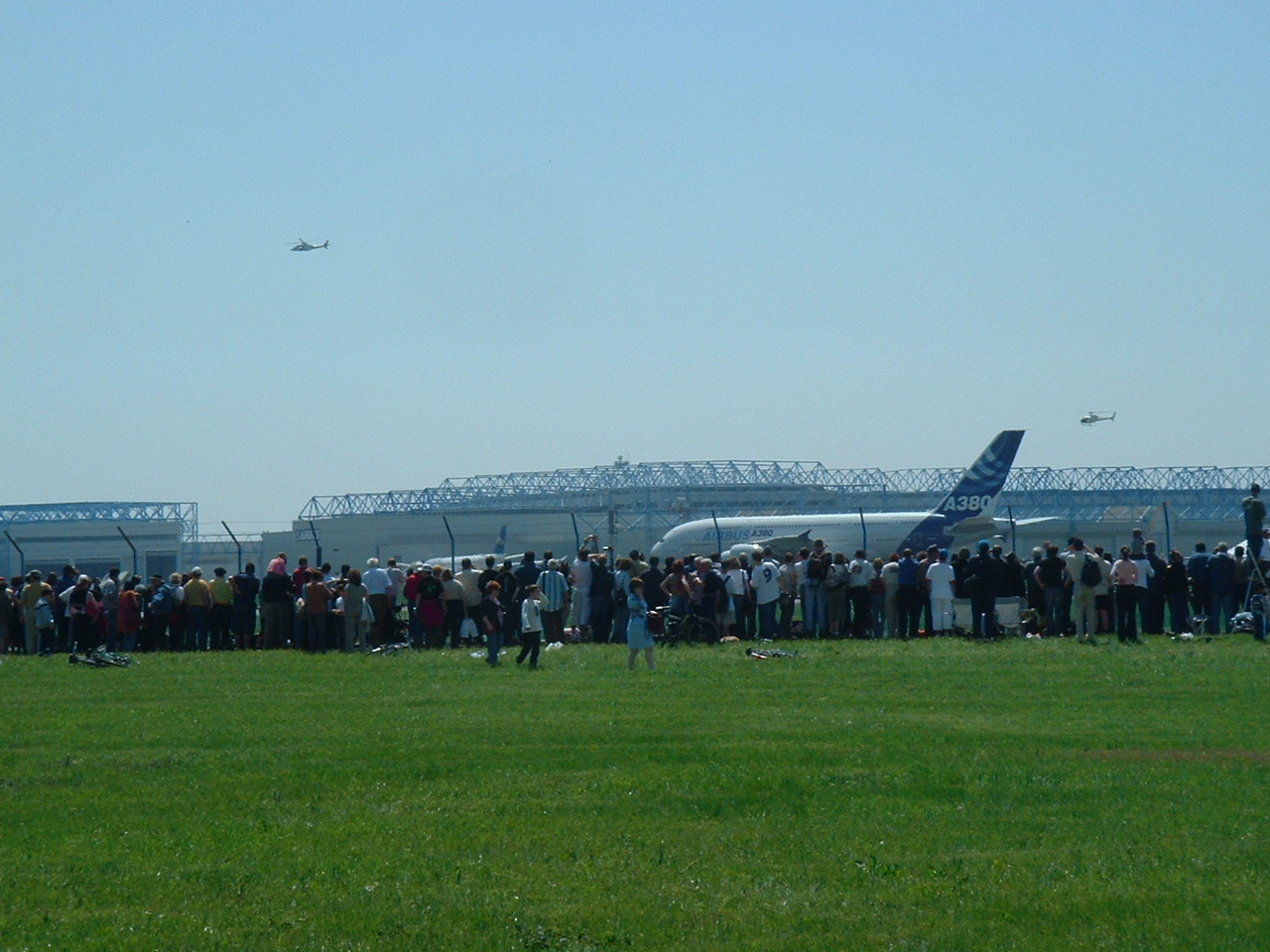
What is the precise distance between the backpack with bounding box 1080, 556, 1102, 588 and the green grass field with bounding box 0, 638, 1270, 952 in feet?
24.1

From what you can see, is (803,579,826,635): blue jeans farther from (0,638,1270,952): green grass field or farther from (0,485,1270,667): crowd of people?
(0,638,1270,952): green grass field

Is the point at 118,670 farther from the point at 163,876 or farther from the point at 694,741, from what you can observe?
the point at 163,876

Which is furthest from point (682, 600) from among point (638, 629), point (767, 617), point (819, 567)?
point (638, 629)

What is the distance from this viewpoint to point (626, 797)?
10.9m

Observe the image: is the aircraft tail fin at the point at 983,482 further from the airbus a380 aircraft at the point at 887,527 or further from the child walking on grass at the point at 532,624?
the child walking on grass at the point at 532,624

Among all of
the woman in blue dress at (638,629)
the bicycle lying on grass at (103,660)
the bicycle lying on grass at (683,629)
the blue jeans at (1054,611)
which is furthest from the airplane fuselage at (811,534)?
the woman in blue dress at (638,629)

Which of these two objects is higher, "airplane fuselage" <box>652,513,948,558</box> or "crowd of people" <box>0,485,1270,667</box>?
"airplane fuselage" <box>652,513,948,558</box>

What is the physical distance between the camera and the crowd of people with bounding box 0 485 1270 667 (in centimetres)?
2664

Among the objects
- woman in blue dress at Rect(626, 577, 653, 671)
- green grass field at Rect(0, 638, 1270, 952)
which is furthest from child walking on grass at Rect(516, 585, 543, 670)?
green grass field at Rect(0, 638, 1270, 952)

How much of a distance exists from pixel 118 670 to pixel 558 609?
684cm

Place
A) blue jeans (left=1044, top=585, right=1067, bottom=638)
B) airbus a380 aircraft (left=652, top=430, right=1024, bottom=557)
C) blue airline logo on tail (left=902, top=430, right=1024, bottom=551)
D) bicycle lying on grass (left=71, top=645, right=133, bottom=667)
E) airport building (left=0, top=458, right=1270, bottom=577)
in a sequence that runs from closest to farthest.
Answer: bicycle lying on grass (left=71, top=645, right=133, bottom=667) < blue jeans (left=1044, top=585, right=1067, bottom=638) < airbus a380 aircraft (left=652, top=430, right=1024, bottom=557) < blue airline logo on tail (left=902, top=430, right=1024, bottom=551) < airport building (left=0, top=458, right=1270, bottom=577)

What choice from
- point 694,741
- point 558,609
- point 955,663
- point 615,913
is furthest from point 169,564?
point 615,913

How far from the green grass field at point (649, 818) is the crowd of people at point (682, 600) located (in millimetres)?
8300

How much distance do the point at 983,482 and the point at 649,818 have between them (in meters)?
45.6
